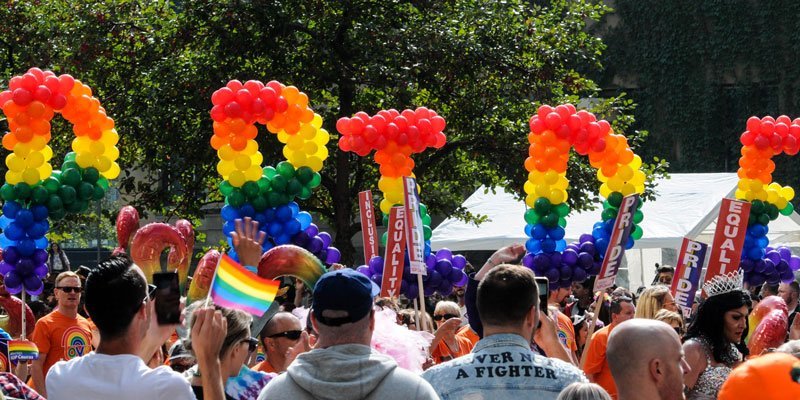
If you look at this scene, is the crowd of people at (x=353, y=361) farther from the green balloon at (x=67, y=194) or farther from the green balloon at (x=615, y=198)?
the green balloon at (x=615, y=198)

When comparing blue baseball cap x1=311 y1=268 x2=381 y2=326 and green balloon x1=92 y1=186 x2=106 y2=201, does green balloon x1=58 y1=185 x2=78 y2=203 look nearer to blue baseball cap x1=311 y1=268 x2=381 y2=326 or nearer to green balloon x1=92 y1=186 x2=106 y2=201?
green balloon x1=92 y1=186 x2=106 y2=201

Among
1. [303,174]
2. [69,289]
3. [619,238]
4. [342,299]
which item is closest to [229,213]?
[303,174]

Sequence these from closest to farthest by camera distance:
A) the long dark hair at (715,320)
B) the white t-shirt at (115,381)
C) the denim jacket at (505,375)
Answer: the white t-shirt at (115,381), the denim jacket at (505,375), the long dark hair at (715,320)

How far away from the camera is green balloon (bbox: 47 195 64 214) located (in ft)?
31.5

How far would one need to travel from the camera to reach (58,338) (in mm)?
8227

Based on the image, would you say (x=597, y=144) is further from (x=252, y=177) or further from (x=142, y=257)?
(x=142, y=257)

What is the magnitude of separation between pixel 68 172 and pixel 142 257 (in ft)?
6.35

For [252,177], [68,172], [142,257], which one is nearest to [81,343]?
[142,257]

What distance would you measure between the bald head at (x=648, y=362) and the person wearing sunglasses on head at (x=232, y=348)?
143cm

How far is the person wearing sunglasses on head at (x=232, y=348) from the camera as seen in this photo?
4.34 metres

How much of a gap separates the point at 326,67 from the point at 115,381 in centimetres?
1474

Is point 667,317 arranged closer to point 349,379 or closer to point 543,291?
point 543,291

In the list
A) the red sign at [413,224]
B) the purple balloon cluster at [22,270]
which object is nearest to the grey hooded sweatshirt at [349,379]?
the red sign at [413,224]

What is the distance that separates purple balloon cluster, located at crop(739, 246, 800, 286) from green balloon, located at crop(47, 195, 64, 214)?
665 cm
